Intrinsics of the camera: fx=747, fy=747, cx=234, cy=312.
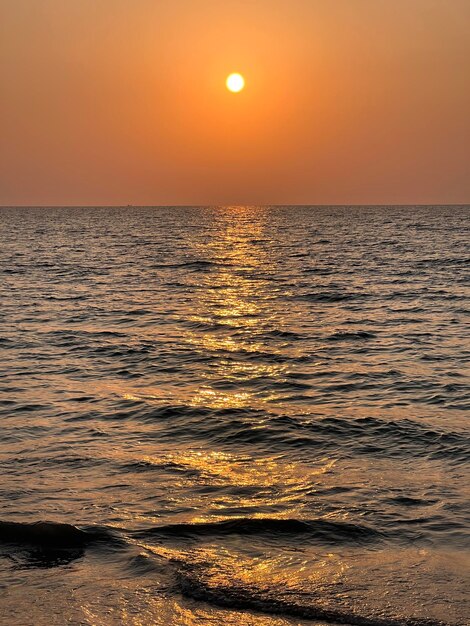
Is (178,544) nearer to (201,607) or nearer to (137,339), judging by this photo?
(201,607)

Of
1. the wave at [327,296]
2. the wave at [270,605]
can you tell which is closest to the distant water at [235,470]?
the wave at [270,605]

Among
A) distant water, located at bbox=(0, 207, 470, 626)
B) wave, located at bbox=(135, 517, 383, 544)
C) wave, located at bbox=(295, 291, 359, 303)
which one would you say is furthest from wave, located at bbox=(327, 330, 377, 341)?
wave, located at bbox=(135, 517, 383, 544)

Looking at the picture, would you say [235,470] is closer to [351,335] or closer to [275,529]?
[275,529]

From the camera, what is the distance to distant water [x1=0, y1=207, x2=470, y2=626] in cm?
781

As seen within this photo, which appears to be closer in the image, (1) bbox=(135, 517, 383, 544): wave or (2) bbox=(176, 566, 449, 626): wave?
(2) bbox=(176, 566, 449, 626): wave

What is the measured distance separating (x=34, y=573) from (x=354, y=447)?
6.49 metres

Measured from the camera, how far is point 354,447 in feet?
43.0

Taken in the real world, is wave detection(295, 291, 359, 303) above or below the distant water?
above

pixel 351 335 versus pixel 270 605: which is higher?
pixel 351 335

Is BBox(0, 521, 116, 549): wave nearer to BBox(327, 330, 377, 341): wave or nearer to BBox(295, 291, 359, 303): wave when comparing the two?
BBox(327, 330, 377, 341): wave

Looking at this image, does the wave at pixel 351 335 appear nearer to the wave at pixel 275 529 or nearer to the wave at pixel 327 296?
the wave at pixel 327 296

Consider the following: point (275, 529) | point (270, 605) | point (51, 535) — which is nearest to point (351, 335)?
point (275, 529)

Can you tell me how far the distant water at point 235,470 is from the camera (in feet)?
25.6

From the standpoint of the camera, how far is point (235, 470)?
12000 mm
